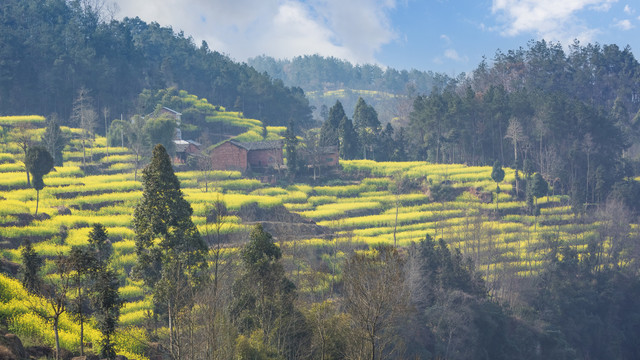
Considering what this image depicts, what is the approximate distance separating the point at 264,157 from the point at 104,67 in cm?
2928

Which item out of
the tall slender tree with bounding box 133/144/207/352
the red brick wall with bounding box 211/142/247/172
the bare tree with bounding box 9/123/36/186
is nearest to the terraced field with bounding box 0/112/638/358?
the bare tree with bounding box 9/123/36/186

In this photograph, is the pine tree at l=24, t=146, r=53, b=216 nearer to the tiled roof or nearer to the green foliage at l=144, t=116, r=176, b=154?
the green foliage at l=144, t=116, r=176, b=154

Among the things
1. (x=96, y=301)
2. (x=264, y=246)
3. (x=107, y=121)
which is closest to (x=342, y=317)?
(x=264, y=246)

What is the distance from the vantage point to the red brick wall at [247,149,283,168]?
70369 millimetres

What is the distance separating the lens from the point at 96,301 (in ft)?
69.4

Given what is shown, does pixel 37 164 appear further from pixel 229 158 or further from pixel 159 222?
pixel 229 158

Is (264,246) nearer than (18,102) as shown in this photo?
Yes

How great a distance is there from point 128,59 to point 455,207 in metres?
53.9

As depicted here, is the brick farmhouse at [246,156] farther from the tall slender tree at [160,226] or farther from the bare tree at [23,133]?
the tall slender tree at [160,226]

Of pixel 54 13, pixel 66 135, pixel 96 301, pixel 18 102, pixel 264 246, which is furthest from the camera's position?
pixel 54 13

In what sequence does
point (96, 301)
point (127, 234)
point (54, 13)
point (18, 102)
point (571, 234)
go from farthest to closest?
point (54, 13) < point (18, 102) < point (571, 234) < point (127, 234) < point (96, 301)

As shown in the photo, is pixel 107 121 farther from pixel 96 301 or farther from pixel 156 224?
pixel 96 301

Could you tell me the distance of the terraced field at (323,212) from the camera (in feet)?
136

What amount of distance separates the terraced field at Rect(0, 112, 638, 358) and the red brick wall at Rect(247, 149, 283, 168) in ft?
12.4
